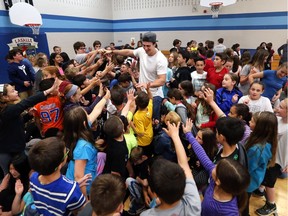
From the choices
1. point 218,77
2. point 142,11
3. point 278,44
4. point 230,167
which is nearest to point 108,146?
point 230,167

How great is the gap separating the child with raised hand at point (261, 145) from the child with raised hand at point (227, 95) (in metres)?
1.14

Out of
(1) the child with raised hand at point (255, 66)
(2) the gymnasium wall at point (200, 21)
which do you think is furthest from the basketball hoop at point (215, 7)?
(1) the child with raised hand at point (255, 66)

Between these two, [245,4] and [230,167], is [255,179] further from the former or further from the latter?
[245,4]

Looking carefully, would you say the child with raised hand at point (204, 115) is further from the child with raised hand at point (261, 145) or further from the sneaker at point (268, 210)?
the sneaker at point (268, 210)

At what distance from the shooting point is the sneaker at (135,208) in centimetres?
240

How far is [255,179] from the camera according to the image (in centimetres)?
206

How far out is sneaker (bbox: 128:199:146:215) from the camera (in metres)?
2.40

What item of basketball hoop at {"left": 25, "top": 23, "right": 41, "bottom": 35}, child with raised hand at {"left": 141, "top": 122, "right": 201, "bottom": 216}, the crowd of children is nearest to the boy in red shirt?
the crowd of children

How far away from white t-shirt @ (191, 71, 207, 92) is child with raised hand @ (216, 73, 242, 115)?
861 mm

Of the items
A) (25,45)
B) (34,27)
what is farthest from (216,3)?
(25,45)

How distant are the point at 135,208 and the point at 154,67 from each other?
6.52ft

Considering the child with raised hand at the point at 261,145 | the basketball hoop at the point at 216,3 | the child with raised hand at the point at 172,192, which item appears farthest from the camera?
the basketball hoop at the point at 216,3

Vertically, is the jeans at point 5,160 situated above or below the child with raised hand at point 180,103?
below

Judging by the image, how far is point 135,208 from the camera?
2424 millimetres
